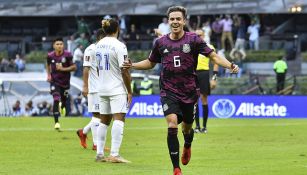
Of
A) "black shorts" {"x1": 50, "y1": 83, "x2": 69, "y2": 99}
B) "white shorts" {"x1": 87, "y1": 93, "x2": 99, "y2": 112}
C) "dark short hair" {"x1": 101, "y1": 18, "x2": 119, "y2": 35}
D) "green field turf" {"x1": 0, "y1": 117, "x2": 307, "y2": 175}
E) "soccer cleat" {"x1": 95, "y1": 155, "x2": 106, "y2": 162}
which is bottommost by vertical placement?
"green field turf" {"x1": 0, "y1": 117, "x2": 307, "y2": 175}

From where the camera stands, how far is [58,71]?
2430 cm

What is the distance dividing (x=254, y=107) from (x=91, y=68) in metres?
18.8

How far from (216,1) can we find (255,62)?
294 inches

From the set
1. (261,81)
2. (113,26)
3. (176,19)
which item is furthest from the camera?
(261,81)

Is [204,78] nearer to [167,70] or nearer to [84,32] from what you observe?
[167,70]

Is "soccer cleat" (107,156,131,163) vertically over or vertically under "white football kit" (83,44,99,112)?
under

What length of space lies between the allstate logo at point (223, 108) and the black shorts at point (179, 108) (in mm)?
22036

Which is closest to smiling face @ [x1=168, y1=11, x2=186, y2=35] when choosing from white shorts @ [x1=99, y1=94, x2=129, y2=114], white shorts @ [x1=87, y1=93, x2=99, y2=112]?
white shorts @ [x1=99, y1=94, x2=129, y2=114]

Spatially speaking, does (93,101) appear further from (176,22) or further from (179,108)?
(176,22)

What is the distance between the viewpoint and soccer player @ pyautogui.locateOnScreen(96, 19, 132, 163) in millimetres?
15273

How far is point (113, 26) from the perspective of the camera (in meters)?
15.4

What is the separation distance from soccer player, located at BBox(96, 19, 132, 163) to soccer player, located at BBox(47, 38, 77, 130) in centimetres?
852

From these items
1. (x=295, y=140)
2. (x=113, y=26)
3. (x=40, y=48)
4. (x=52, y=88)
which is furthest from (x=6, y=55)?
(x=113, y=26)

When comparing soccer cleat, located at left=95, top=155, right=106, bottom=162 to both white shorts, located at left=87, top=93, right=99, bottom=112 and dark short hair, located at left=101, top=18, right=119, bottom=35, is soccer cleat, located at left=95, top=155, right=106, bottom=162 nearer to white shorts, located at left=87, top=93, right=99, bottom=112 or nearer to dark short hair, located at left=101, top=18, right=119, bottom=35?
dark short hair, located at left=101, top=18, right=119, bottom=35
